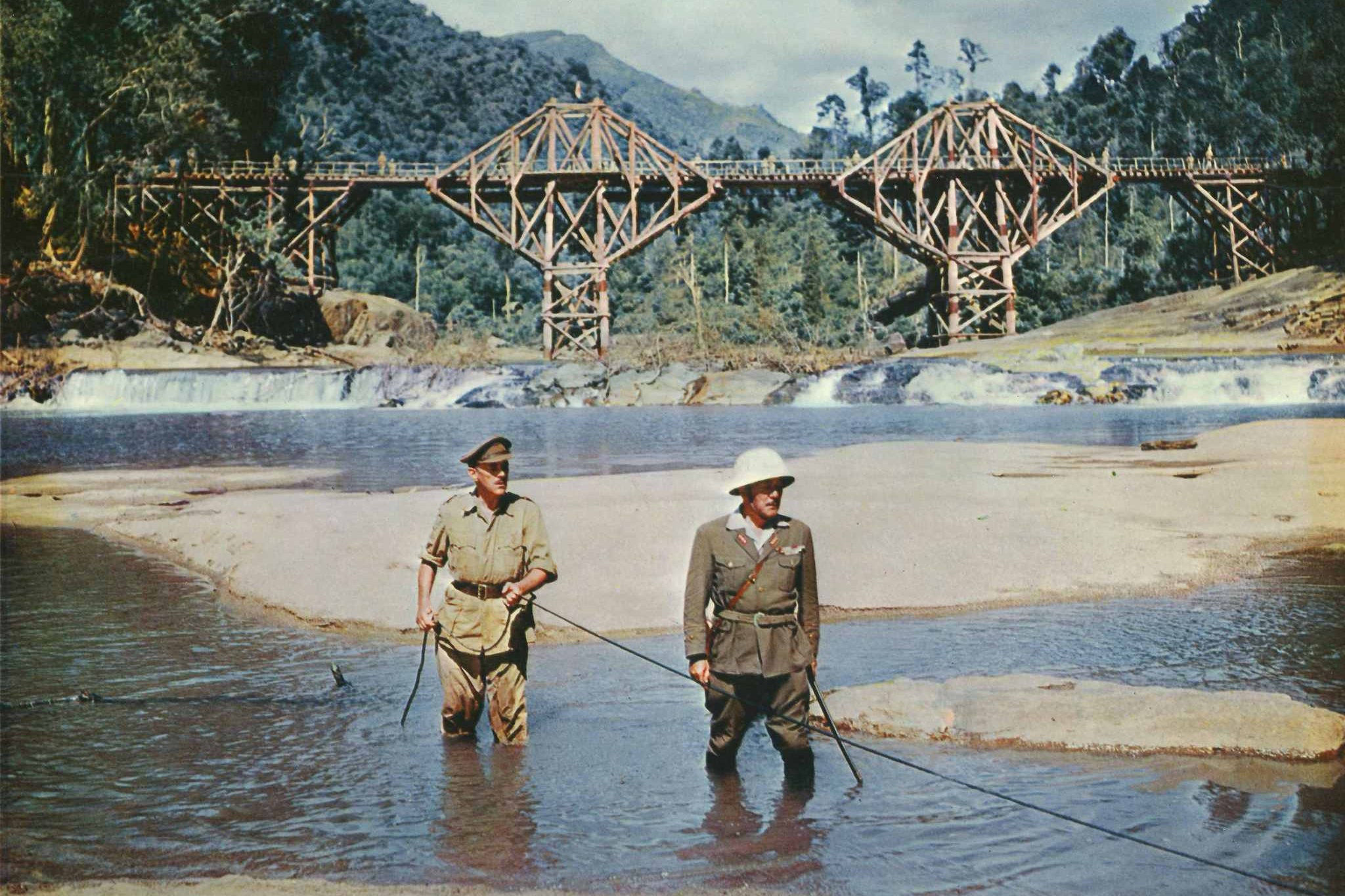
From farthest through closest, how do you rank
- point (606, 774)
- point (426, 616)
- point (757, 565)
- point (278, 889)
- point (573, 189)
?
point (573, 189) < point (606, 774) < point (426, 616) < point (757, 565) < point (278, 889)

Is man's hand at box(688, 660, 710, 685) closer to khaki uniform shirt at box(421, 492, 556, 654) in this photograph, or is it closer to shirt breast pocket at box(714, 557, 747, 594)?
shirt breast pocket at box(714, 557, 747, 594)

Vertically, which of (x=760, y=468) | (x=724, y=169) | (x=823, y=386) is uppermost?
(x=724, y=169)

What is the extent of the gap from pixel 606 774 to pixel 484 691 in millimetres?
771

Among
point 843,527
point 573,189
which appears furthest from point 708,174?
Answer: point 843,527

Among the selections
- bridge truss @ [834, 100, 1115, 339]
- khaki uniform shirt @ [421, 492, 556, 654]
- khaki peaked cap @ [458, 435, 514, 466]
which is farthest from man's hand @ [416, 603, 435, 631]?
bridge truss @ [834, 100, 1115, 339]

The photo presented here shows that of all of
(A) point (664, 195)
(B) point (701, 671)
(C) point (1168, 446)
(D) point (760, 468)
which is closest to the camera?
(D) point (760, 468)

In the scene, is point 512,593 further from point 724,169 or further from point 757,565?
point 724,169

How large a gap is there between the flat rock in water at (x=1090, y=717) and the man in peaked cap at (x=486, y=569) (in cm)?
192

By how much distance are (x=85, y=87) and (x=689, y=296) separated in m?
35.6

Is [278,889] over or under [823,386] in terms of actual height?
under

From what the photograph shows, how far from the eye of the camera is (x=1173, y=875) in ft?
16.3

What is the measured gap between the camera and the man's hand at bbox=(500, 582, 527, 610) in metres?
6.21

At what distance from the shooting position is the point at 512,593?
245 inches

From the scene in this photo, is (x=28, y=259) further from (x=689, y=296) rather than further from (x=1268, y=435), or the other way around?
(x=1268, y=435)
